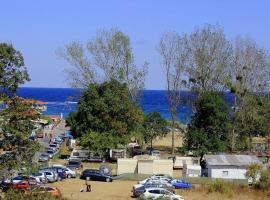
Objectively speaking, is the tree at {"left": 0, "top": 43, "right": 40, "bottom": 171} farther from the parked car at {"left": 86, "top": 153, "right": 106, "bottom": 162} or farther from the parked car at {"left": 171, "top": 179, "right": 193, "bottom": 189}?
the parked car at {"left": 86, "top": 153, "right": 106, "bottom": 162}

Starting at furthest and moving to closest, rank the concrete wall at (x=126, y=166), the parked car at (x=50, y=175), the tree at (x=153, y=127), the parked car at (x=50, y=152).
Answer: the tree at (x=153, y=127) → the parked car at (x=50, y=152) → the concrete wall at (x=126, y=166) → the parked car at (x=50, y=175)

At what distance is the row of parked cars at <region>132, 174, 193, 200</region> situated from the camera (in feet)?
115

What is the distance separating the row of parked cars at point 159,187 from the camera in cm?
3519

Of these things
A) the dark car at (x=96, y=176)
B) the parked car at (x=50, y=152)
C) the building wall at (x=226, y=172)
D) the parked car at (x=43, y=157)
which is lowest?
the dark car at (x=96, y=176)

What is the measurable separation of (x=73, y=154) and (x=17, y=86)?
1121 inches

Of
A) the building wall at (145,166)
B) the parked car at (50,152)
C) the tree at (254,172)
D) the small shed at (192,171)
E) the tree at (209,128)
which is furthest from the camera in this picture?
the parked car at (50,152)

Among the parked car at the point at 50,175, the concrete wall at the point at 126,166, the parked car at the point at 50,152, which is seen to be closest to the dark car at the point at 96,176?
the parked car at the point at 50,175

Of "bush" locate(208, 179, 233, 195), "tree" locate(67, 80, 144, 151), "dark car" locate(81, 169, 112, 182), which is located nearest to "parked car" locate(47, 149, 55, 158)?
"tree" locate(67, 80, 144, 151)

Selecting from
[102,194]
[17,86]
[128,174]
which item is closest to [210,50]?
[128,174]

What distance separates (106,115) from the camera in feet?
188

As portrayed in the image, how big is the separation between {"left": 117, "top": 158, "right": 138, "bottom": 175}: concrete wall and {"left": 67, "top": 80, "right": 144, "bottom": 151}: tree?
702 cm

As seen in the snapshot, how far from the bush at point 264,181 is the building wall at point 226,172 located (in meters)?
4.67

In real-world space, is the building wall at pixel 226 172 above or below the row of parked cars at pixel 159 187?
above

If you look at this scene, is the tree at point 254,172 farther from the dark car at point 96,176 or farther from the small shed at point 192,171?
the dark car at point 96,176
